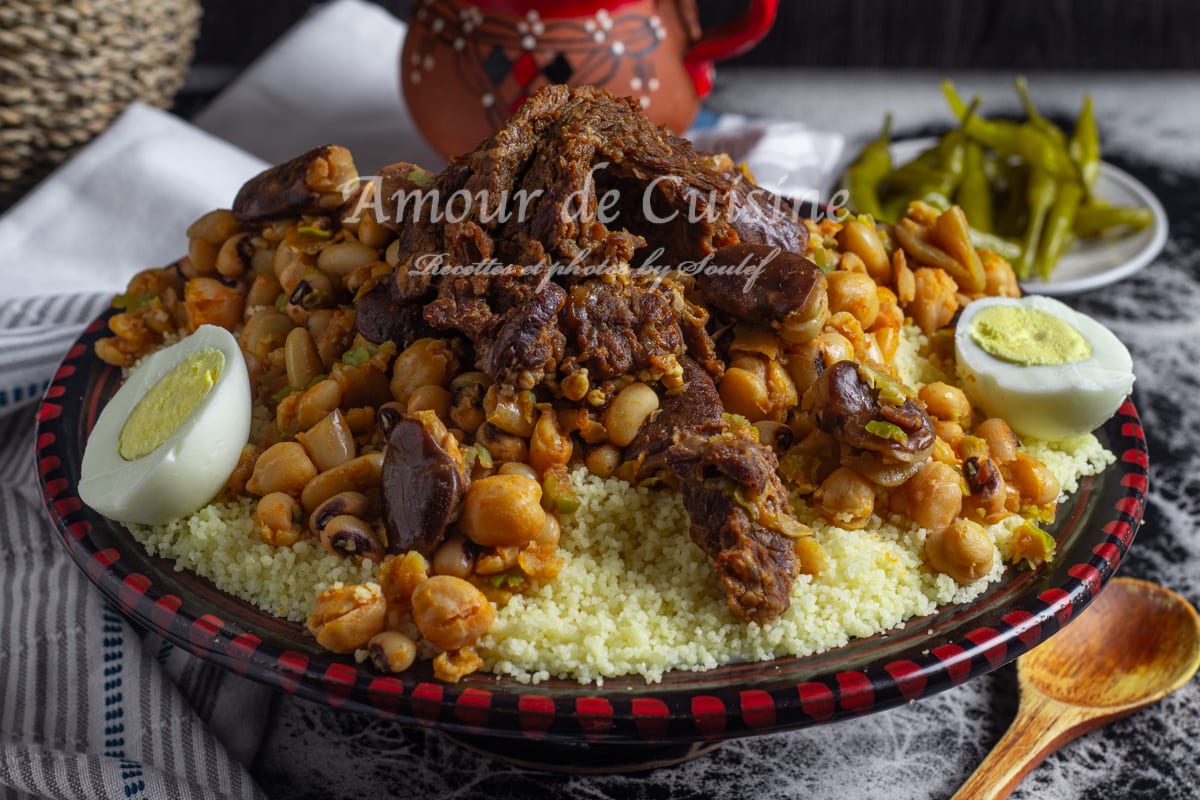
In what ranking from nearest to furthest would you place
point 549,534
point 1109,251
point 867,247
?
1. point 549,534
2. point 867,247
3. point 1109,251

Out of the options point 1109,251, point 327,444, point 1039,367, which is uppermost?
point 327,444

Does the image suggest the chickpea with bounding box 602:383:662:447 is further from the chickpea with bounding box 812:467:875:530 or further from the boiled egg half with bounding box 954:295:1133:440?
the boiled egg half with bounding box 954:295:1133:440

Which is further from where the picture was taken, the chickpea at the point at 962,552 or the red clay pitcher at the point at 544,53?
the red clay pitcher at the point at 544,53

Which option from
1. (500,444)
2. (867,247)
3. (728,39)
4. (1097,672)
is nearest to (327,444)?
(500,444)

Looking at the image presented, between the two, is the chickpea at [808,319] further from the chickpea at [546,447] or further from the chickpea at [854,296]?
the chickpea at [546,447]

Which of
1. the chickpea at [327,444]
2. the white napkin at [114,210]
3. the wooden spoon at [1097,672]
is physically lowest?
the wooden spoon at [1097,672]

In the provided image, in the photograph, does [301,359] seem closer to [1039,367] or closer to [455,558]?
[455,558]

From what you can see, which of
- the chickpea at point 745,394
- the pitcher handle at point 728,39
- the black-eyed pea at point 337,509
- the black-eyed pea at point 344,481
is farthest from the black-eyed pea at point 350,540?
the pitcher handle at point 728,39
